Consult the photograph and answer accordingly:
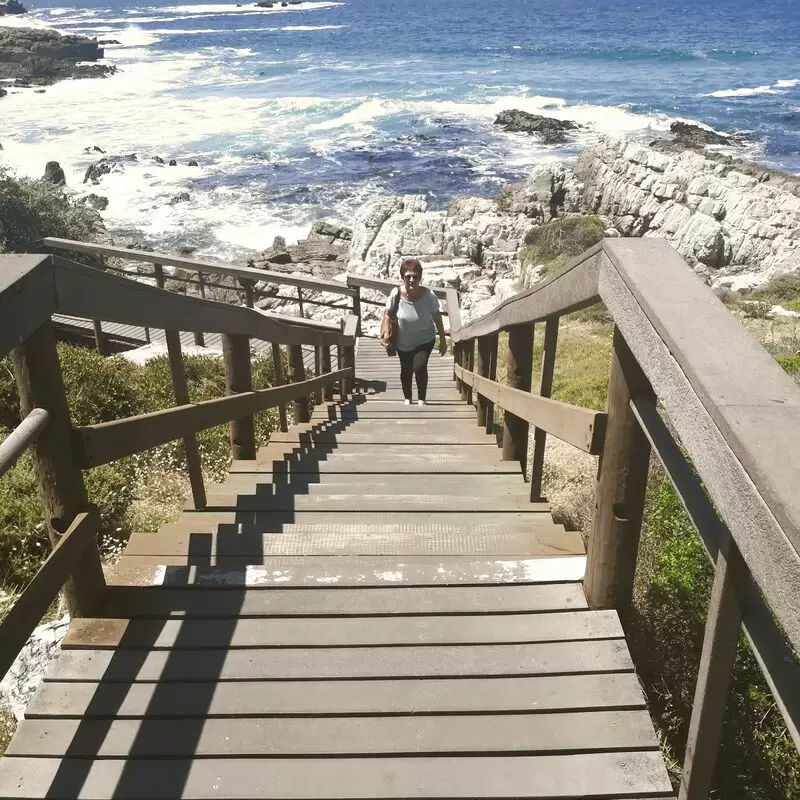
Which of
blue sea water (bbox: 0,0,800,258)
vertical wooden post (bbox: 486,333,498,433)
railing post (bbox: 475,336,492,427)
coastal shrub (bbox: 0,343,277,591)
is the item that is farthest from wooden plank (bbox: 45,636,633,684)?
blue sea water (bbox: 0,0,800,258)

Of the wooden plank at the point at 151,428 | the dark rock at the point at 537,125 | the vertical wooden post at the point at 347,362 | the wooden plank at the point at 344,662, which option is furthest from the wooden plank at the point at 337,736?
the dark rock at the point at 537,125

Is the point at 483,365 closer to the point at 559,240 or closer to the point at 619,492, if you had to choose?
the point at 619,492

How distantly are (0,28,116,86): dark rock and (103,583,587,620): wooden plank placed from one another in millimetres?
70040

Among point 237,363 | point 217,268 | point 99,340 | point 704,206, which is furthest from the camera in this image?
point 704,206

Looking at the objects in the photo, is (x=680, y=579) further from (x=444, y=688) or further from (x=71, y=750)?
(x=71, y=750)

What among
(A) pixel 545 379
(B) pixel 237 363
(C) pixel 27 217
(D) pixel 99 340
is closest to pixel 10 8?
(C) pixel 27 217

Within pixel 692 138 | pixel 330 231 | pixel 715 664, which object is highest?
pixel 715 664

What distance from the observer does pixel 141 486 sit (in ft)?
17.6

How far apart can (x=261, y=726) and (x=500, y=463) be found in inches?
97.9

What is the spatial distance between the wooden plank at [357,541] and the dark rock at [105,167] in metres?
36.4

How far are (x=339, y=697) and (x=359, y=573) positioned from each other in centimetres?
58

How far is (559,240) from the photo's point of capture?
2159 cm

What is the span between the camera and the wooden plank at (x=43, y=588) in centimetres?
193

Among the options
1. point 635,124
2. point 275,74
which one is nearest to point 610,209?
point 635,124
